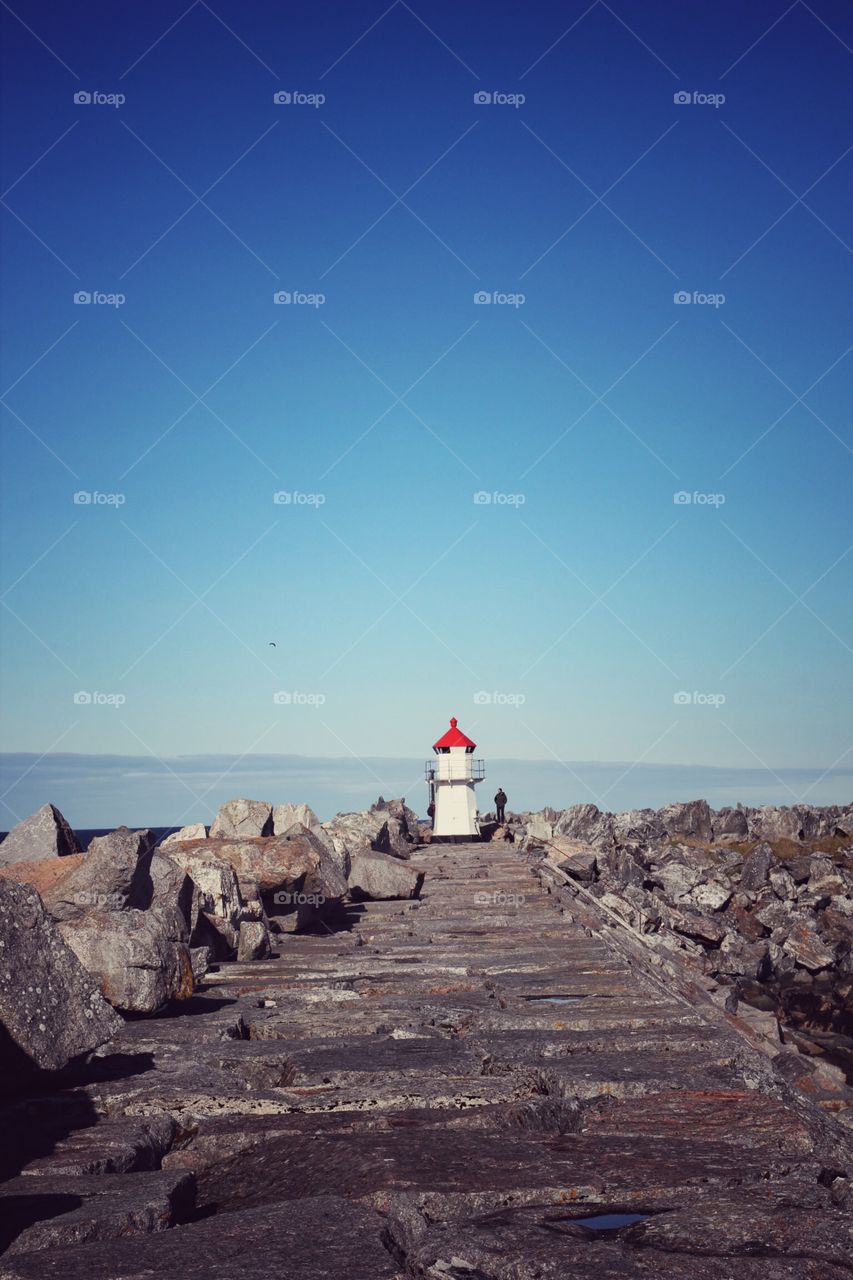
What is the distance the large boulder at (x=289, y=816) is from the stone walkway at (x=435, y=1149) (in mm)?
10899

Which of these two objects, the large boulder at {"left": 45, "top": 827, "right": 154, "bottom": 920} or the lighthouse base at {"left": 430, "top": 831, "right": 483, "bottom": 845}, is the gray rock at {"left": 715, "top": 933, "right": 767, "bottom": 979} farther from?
the large boulder at {"left": 45, "top": 827, "right": 154, "bottom": 920}

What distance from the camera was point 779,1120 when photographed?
5.28m

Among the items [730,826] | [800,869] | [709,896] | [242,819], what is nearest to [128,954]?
[242,819]

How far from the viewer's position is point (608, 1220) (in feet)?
13.5

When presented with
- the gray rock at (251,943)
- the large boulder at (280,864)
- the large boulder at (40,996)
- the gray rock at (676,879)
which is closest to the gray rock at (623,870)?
the gray rock at (676,879)

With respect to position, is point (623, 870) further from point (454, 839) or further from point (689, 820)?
point (689, 820)

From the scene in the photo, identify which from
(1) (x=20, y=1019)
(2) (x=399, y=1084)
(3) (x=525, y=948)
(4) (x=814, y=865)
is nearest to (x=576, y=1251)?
(2) (x=399, y=1084)

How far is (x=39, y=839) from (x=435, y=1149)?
25.7ft

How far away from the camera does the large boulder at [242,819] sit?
17969 millimetres

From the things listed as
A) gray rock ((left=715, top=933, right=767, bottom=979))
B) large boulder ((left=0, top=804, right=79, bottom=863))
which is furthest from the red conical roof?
large boulder ((left=0, top=804, right=79, bottom=863))

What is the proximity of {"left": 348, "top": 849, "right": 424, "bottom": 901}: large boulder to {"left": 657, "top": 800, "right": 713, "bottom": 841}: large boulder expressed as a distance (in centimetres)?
3413

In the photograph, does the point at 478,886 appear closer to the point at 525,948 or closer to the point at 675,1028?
the point at 525,948

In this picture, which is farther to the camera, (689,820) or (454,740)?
(689,820)

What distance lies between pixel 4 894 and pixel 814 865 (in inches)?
1283
